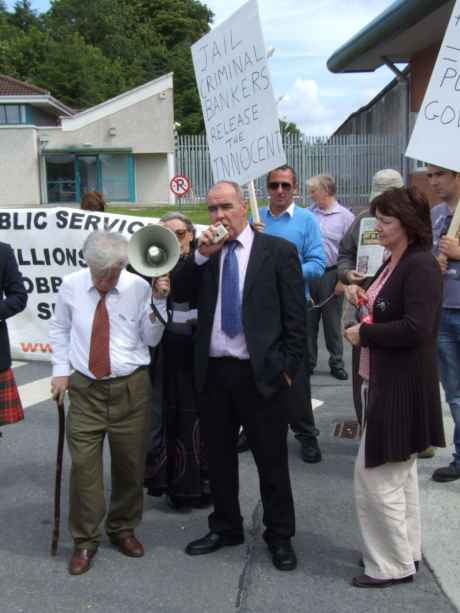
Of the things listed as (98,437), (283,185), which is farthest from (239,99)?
(98,437)

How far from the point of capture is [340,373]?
7453 millimetres

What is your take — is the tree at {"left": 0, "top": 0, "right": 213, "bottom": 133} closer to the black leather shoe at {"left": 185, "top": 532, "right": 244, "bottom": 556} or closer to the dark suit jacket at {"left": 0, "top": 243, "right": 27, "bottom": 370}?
the dark suit jacket at {"left": 0, "top": 243, "right": 27, "bottom": 370}

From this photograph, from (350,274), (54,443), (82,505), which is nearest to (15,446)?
(54,443)

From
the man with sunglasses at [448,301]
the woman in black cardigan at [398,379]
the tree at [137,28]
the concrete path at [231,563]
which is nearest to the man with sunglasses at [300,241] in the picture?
the concrete path at [231,563]

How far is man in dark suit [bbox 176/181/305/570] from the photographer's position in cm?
352

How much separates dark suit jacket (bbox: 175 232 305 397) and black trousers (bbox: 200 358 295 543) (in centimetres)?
9

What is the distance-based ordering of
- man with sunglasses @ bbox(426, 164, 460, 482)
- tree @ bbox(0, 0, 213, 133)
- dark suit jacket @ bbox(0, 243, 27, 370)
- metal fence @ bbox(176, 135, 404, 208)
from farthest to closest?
tree @ bbox(0, 0, 213, 133), metal fence @ bbox(176, 135, 404, 208), dark suit jacket @ bbox(0, 243, 27, 370), man with sunglasses @ bbox(426, 164, 460, 482)

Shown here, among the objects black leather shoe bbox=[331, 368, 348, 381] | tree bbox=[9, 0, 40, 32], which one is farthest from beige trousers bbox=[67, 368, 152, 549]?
tree bbox=[9, 0, 40, 32]

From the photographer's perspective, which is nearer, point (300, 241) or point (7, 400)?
point (7, 400)

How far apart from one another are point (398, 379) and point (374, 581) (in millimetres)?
979

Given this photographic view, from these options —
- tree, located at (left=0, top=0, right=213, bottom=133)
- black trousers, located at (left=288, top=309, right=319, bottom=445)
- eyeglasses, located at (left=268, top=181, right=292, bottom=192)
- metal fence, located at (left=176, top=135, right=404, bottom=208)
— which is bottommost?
black trousers, located at (left=288, top=309, right=319, bottom=445)

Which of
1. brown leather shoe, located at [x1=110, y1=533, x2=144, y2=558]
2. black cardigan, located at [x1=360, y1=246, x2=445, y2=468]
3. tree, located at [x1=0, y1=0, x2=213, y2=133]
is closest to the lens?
black cardigan, located at [x1=360, y1=246, x2=445, y2=468]

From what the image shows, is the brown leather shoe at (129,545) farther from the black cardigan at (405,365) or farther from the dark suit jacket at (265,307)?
the black cardigan at (405,365)

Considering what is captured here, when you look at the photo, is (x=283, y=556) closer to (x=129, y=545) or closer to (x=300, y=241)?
(x=129, y=545)
